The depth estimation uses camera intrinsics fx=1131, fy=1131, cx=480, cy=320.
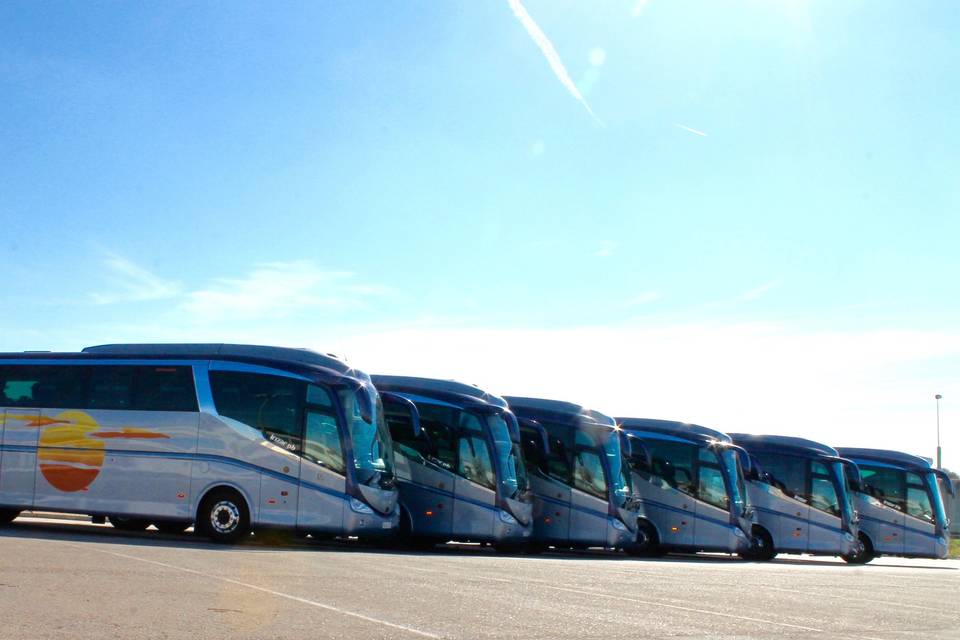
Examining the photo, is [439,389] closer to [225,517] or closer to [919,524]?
[225,517]

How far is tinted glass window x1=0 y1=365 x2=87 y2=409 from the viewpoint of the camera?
19.6 metres

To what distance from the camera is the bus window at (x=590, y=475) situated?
2394 cm

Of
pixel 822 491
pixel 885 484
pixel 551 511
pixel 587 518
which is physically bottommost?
pixel 587 518

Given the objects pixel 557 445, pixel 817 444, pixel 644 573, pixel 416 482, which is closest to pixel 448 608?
pixel 644 573

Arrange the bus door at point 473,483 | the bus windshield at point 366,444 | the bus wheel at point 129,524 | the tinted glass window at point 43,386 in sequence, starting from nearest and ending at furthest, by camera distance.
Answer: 1. the bus windshield at point 366,444
2. the tinted glass window at point 43,386
3. the bus door at point 473,483
4. the bus wheel at point 129,524

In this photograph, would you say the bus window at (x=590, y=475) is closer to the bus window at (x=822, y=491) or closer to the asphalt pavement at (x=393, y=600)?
the bus window at (x=822, y=491)

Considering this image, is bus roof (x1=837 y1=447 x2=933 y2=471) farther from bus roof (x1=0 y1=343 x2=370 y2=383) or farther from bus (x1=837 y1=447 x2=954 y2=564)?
bus roof (x1=0 y1=343 x2=370 y2=383)

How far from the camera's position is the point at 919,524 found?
100ft

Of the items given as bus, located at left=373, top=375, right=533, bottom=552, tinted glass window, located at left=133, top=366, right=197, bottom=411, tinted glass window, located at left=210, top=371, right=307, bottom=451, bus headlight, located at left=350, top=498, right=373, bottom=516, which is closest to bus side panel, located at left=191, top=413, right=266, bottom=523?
tinted glass window, located at left=210, top=371, right=307, bottom=451

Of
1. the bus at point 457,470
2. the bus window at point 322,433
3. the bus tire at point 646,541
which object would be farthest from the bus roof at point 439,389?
the bus tire at point 646,541

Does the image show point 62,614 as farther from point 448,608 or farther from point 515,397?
point 515,397

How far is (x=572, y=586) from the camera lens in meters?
12.7

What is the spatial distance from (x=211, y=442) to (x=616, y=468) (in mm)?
9370

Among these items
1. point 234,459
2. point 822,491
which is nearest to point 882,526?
point 822,491
